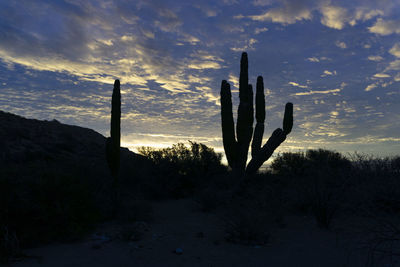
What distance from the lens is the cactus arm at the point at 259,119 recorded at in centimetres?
1579

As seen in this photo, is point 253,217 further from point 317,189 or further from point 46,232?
point 46,232

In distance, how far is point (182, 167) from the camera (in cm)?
1923

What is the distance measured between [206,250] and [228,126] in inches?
349

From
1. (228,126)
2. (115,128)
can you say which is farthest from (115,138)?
(228,126)

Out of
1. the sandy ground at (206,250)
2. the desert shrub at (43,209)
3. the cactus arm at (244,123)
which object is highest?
the cactus arm at (244,123)

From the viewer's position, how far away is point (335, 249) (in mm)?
7180

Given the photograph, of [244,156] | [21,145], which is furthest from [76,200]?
[21,145]

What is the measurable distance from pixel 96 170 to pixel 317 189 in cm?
958

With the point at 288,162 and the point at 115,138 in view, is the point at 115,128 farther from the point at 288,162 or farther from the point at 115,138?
the point at 288,162

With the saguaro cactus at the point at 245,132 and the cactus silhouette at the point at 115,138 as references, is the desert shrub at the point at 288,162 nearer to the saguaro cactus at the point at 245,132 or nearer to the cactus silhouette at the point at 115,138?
the saguaro cactus at the point at 245,132

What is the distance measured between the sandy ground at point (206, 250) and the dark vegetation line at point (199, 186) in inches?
16.9

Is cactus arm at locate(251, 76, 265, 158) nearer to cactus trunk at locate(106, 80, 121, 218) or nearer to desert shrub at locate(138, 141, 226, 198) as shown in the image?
desert shrub at locate(138, 141, 226, 198)

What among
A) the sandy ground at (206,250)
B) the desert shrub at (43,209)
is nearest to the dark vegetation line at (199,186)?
the desert shrub at (43,209)

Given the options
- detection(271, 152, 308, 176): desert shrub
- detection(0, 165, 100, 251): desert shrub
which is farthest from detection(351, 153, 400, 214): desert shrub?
detection(0, 165, 100, 251): desert shrub
